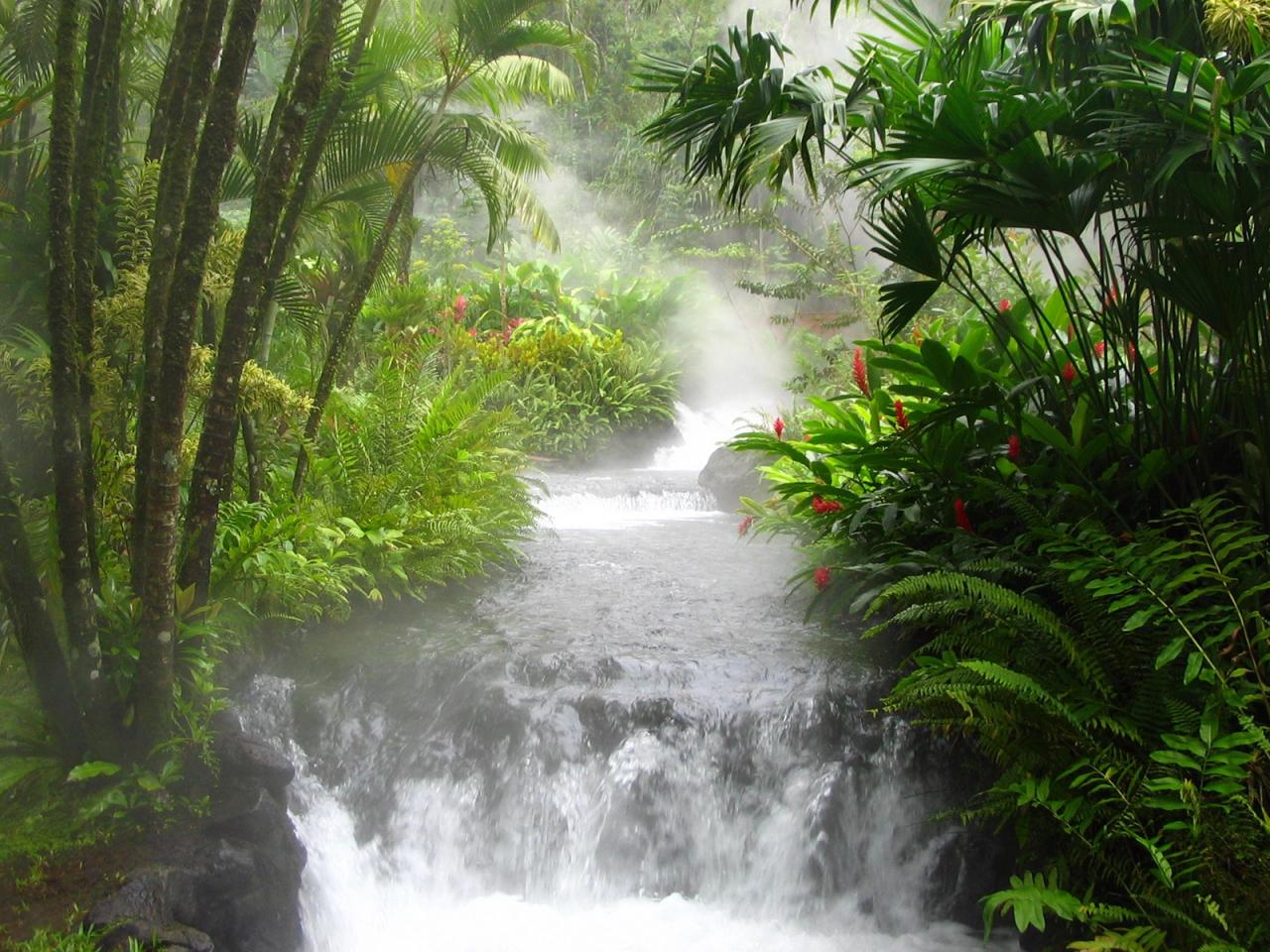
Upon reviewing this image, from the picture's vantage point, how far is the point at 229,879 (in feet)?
10.8

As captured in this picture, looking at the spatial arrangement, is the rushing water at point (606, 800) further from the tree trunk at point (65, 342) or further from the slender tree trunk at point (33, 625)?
the tree trunk at point (65, 342)

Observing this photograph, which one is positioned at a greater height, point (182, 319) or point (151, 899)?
point (182, 319)

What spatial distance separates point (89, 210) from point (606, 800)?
9.62 feet

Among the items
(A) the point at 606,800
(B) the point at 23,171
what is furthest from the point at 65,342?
(A) the point at 606,800

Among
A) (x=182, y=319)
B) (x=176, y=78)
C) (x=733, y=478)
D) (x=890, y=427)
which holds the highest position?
(x=176, y=78)

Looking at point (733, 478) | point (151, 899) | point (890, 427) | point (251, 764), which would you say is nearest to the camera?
point (151, 899)

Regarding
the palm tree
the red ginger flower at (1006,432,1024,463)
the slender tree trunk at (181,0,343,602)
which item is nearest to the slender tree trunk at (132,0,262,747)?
the slender tree trunk at (181,0,343,602)

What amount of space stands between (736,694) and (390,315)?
25.2ft

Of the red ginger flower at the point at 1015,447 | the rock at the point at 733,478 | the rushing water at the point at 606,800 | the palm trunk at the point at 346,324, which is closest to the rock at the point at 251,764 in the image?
the rushing water at the point at 606,800

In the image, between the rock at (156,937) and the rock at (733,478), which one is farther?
the rock at (733,478)

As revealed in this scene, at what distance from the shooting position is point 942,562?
4.30m

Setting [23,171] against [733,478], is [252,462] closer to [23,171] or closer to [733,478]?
[23,171]

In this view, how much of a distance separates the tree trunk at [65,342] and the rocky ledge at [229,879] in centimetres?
81

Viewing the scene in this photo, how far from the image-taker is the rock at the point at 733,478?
963 cm
